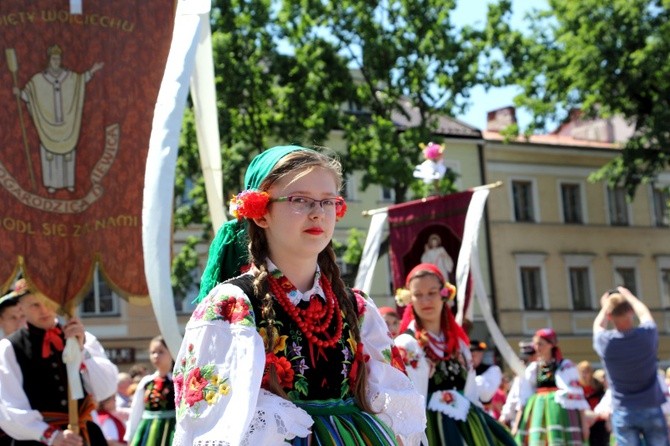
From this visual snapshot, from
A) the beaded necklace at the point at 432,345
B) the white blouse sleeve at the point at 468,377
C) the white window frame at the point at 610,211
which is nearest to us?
the beaded necklace at the point at 432,345

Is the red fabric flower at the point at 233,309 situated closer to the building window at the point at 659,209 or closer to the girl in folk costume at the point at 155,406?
the girl in folk costume at the point at 155,406

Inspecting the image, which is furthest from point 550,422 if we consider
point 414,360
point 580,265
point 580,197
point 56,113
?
point 580,197

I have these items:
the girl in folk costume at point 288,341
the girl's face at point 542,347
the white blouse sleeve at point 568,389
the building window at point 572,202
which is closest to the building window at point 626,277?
the building window at point 572,202

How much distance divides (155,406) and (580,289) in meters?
31.5

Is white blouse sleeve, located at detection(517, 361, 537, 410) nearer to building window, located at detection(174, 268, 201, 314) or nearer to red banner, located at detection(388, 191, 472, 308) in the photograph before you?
red banner, located at detection(388, 191, 472, 308)

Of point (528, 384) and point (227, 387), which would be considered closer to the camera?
point (227, 387)

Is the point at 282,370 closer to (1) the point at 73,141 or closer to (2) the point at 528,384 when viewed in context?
(1) the point at 73,141

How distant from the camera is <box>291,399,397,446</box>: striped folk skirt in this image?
12.6 ft

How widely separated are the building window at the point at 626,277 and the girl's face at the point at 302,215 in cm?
3749

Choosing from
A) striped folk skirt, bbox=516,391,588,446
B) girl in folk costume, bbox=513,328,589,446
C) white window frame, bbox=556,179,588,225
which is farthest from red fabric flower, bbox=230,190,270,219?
white window frame, bbox=556,179,588,225

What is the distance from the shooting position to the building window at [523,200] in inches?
1550

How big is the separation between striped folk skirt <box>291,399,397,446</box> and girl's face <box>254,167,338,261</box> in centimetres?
50

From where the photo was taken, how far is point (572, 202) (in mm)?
40562

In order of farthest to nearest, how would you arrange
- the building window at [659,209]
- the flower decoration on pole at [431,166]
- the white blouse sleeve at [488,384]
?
1. the building window at [659,209]
2. the flower decoration on pole at [431,166]
3. the white blouse sleeve at [488,384]
